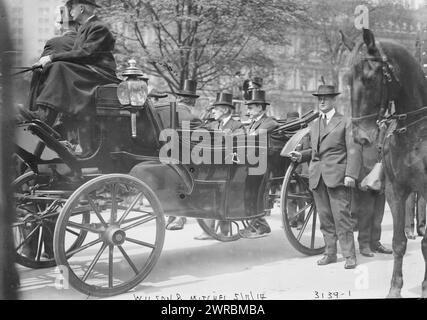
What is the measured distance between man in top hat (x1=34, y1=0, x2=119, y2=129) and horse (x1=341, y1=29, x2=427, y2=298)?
192 centimetres

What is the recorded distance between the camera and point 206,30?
5871 millimetres

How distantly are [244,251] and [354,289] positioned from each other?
1943 millimetres

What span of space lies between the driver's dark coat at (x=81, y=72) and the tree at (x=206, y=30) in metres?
1.62

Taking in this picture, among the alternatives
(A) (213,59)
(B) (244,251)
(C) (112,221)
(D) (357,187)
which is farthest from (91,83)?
(D) (357,187)

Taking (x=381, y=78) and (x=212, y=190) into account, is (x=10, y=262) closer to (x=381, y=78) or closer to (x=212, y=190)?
(x=212, y=190)

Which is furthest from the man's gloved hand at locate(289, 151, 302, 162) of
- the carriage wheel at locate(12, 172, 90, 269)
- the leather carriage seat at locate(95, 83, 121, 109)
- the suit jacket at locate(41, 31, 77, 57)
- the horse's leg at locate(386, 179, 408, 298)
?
the suit jacket at locate(41, 31, 77, 57)

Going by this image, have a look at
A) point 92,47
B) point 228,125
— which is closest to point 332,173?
point 228,125

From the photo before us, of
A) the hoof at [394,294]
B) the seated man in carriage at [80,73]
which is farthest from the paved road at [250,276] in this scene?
the seated man in carriage at [80,73]

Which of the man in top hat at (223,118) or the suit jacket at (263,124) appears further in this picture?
the man in top hat at (223,118)

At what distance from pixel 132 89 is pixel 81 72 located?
42 centimetres

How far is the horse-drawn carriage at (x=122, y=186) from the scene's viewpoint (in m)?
4.17

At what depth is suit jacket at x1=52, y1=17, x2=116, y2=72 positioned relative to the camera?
13.8 ft

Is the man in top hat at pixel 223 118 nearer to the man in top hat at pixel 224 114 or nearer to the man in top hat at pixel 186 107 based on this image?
the man in top hat at pixel 224 114

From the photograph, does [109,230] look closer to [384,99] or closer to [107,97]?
[107,97]
